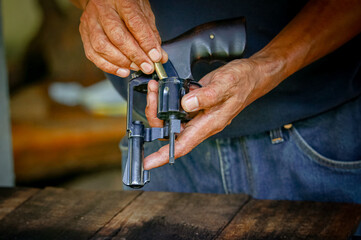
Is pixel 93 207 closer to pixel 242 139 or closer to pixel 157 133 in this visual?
pixel 157 133

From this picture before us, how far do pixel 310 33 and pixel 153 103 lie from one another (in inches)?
14.1

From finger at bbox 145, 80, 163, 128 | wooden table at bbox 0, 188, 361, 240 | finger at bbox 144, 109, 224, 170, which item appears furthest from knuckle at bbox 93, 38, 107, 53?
wooden table at bbox 0, 188, 361, 240

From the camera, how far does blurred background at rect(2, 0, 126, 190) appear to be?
262 cm

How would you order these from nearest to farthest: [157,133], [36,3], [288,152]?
[157,133], [288,152], [36,3]

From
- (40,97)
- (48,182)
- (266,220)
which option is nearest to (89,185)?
(48,182)

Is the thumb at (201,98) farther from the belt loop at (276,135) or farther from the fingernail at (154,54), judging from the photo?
the belt loop at (276,135)

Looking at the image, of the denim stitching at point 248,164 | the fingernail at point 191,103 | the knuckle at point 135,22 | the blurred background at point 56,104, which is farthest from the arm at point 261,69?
the blurred background at point 56,104

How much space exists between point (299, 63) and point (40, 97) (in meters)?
2.12

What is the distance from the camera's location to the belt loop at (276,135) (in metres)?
1.00

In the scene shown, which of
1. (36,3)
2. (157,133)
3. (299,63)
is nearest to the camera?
(157,133)

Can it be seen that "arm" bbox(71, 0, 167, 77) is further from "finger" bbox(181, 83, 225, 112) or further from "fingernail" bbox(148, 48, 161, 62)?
"finger" bbox(181, 83, 225, 112)

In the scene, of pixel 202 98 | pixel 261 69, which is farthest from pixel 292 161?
pixel 202 98

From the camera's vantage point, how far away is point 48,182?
2660mm

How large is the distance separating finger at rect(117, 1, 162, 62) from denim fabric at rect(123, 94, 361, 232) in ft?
1.21
